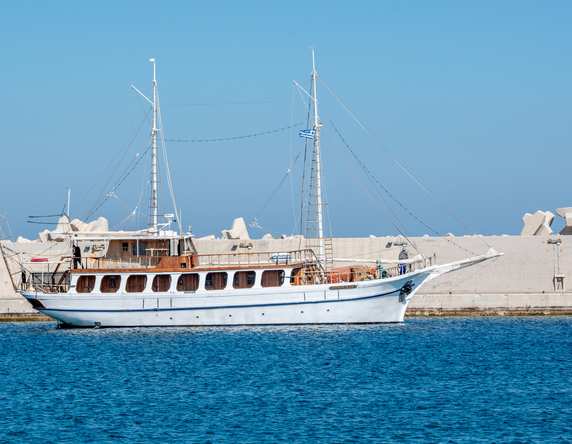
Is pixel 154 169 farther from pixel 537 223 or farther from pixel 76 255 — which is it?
pixel 537 223

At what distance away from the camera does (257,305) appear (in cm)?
3806

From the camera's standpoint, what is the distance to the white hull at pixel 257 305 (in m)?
38.0

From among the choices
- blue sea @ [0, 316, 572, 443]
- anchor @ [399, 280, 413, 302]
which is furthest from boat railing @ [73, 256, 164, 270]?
anchor @ [399, 280, 413, 302]

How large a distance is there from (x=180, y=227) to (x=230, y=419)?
2217 centimetres

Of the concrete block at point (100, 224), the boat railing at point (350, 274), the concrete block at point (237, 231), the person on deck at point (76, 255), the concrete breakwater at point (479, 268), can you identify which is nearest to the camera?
the boat railing at point (350, 274)

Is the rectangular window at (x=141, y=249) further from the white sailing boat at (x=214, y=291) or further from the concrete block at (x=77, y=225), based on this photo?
the concrete block at (x=77, y=225)

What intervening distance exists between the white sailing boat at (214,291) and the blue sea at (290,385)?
1.06m

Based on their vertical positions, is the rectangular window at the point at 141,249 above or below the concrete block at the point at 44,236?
below

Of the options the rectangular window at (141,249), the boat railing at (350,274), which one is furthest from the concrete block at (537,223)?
the rectangular window at (141,249)

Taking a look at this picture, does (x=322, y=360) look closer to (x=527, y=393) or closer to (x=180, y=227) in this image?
(x=527, y=393)

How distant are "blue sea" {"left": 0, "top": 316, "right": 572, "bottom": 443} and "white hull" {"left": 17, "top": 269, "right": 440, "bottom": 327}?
3.03 ft

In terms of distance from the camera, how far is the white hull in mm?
37969

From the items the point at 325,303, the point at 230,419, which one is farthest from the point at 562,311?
the point at 230,419

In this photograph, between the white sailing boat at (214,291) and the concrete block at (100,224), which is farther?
the concrete block at (100,224)
